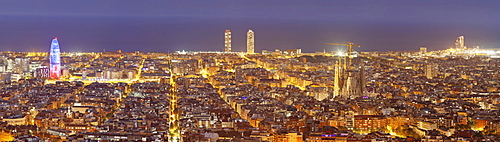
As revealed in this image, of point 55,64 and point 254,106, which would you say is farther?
point 55,64

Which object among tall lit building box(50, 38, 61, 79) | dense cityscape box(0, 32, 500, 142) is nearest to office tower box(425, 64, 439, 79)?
dense cityscape box(0, 32, 500, 142)

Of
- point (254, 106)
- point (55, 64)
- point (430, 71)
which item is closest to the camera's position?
point (254, 106)

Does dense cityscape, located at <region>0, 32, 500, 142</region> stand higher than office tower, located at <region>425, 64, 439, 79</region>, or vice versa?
office tower, located at <region>425, 64, 439, 79</region>

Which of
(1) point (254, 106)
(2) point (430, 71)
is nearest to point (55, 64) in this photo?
(1) point (254, 106)

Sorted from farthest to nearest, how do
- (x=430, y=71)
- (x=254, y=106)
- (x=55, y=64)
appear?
(x=55, y=64) → (x=430, y=71) → (x=254, y=106)

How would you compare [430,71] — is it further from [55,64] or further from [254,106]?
[55,64]

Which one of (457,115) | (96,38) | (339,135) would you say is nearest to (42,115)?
(339,135)

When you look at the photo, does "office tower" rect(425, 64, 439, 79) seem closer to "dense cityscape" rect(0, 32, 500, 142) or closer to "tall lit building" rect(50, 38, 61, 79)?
"dense cityscape" rect(0, 32, 500, 142)

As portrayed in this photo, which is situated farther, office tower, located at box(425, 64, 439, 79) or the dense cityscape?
office tower, located at box(425, 64, 439, 79)
